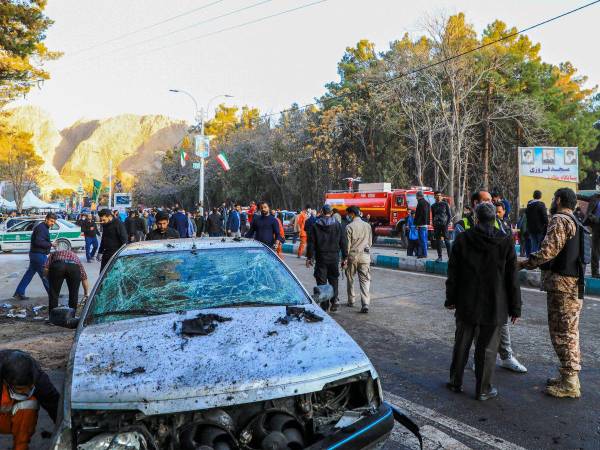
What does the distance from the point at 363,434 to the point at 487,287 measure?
2.22 metres

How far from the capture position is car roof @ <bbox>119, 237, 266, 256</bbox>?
4434 millimetres

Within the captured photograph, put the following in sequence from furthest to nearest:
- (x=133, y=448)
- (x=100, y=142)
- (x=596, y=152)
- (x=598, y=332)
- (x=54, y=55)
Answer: (x=100, y=142)
(x=596, y=152)
(x=54, y=55)
(x=598, y=332)
(x=133, y=448)

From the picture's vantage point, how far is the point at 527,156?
2155cm

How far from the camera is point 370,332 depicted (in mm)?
7023

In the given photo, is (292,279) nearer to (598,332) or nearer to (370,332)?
(370,332)

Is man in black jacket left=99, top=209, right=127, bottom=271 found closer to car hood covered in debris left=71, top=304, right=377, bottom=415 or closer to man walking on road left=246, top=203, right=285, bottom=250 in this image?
man walking on road left=246, top=203, right=285, bottom=250

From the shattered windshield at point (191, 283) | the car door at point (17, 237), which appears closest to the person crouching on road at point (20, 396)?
the shattered windshield at point (191, 283)

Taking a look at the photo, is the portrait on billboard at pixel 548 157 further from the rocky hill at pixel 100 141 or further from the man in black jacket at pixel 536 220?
the rocky hill at pixel 100 141

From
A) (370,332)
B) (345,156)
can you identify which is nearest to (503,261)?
(370,332)

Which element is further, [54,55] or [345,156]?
[345,156]

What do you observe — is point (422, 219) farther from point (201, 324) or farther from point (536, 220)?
point (201, 324)

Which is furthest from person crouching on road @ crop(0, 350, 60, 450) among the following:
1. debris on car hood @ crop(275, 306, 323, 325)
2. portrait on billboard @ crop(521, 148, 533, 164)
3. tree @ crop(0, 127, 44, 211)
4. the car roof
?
tree @ crop(0, 127, 44, 211)

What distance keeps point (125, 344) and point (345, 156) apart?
33604 millimetres

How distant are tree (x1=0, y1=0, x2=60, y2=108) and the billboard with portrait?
59.0ft
